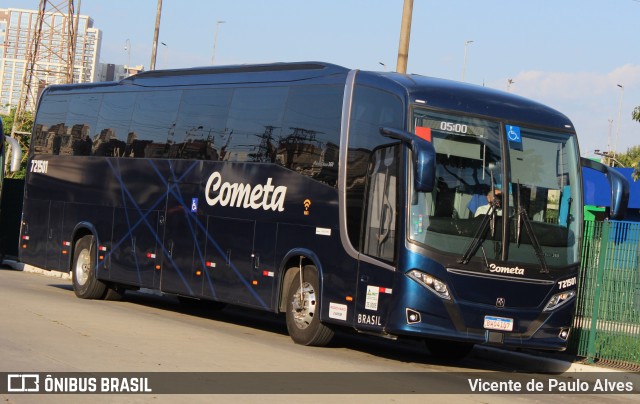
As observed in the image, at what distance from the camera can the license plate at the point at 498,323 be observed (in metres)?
13.9

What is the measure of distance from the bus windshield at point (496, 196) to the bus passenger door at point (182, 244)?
5.71m

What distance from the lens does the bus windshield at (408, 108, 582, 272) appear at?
1379 cm

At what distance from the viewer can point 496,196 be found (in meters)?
14.0

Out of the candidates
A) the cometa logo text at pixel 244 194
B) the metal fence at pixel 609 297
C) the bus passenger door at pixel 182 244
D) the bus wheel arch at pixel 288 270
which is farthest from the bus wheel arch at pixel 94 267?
the metal fence at pixel 609 297

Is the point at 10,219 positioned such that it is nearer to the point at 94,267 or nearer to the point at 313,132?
the point at 94,267

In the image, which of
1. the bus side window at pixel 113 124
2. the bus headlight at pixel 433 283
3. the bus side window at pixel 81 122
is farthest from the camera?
the bus side window at pixel 81 122

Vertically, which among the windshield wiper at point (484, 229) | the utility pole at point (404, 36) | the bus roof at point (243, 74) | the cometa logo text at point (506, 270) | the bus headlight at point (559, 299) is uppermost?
the utility pole at point (404, 36)

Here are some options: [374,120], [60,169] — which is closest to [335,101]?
[374,120]

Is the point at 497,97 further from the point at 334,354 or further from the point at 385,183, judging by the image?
the point at 334,354

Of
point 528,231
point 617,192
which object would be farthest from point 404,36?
point 528,231

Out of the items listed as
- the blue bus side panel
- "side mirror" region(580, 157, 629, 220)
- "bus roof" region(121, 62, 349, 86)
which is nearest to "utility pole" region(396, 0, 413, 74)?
"bus roof" region(121, 62, 349, 86)

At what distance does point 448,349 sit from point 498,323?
2428 mm

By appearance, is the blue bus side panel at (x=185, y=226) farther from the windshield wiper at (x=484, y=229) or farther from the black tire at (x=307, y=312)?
the windshield wiper at (x=484, y=229)

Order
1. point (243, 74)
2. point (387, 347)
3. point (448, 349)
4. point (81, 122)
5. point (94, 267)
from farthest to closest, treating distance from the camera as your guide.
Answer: point (81, 122) < point (94, 267) < point (243, 74) < point (387, 347) < point (448, 349)
